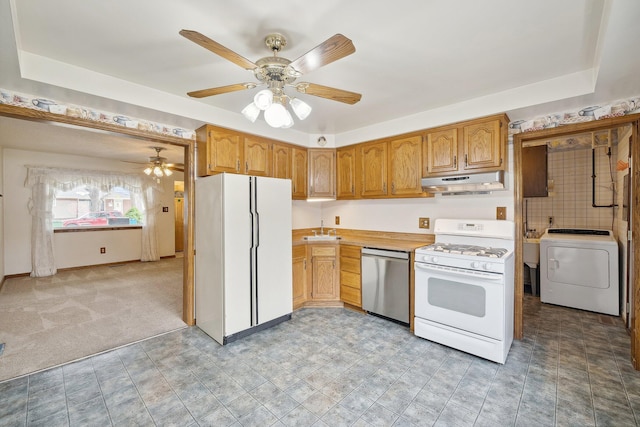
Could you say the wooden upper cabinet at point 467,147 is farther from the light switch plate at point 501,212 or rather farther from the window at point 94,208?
→ the window at point 94,208

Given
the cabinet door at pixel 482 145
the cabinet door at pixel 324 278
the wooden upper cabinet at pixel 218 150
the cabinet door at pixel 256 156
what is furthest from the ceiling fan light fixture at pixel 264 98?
the cabinet door at pixel 324 278

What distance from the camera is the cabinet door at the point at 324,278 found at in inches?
145

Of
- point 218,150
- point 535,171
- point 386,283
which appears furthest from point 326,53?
point 535,171

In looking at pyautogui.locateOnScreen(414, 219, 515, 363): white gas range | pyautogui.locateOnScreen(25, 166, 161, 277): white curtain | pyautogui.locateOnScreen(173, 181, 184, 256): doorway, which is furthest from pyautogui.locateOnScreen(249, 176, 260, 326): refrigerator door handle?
pyautogui.locateOnScreen(173, 181, 184, 256): doorway

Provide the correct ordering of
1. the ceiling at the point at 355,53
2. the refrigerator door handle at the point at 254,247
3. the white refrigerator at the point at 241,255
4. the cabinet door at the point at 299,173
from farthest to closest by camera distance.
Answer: the cabinet door at the point at 299,173 < the refrigerator door handle at the point at 254,247 < the white refrigerator at the point at 241,255 < the ceiling at the point at 355,53

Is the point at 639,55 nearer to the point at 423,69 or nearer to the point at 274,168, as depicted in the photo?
the point at 423,69

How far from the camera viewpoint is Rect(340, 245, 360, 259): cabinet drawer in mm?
3494

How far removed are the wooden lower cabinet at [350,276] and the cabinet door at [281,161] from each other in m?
1.25

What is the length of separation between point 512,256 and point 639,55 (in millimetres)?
1754

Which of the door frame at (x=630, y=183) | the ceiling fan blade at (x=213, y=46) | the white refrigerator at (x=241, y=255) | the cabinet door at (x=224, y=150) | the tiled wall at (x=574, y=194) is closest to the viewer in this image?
the ceiling fan blade at (x=213, y=46)

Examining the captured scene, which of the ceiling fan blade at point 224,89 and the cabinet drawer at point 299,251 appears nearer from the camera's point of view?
the ceiling fan blade at point 224,89

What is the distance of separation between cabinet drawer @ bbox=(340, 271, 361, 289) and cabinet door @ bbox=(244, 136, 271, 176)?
165 cm

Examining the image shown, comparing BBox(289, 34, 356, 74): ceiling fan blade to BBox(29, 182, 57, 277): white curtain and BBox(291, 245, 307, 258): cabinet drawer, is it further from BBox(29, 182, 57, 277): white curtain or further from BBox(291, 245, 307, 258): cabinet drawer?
BBox(29, 182, 57, 277): white curtain

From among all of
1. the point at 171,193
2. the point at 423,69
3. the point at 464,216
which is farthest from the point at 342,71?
the point at 171,193
